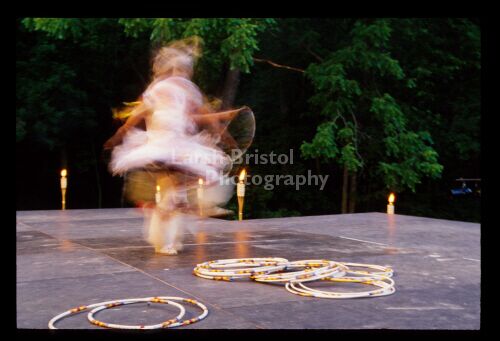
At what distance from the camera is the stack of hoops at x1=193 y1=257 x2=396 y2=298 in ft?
21.0

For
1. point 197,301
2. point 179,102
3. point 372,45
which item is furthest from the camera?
point 372,45

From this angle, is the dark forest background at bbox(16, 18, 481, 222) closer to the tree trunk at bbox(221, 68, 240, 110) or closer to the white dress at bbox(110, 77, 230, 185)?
the tree trunk at bbox(221, 68, 240, 110)

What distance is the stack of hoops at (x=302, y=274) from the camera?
6398mm

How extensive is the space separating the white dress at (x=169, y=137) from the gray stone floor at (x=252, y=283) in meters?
1.23

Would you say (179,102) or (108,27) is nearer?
(179,102)

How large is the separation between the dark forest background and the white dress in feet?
31.0

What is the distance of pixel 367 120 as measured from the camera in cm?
2333

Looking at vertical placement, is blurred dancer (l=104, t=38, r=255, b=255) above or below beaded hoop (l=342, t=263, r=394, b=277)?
above

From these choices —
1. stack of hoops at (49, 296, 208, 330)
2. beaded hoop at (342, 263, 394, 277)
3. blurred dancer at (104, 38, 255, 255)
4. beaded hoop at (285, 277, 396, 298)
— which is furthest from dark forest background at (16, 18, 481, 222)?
stack of hoops at (49, 296, 208, 330)

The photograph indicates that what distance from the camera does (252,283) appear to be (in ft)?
22.7

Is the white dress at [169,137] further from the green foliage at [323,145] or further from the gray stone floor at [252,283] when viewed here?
the green foliage at [323,145]

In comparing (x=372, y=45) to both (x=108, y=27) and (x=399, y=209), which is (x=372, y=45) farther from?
(x=108, y=27)

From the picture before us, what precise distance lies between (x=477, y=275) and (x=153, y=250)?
4269 millimetres

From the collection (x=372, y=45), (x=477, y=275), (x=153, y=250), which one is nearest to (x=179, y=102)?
(x=153, y=250)
